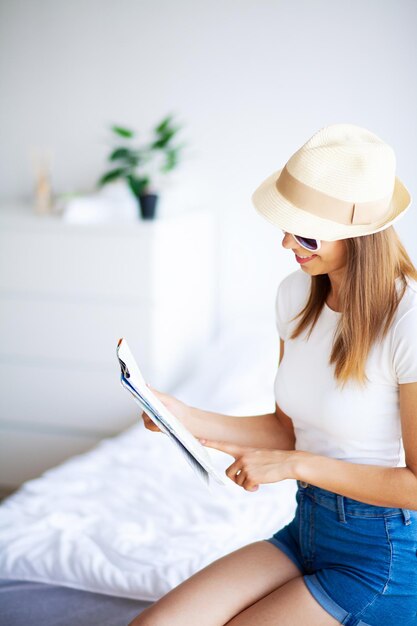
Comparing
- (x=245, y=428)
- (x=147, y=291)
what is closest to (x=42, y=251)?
(x=147, y=291)

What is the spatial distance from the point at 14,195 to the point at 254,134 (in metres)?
1.17

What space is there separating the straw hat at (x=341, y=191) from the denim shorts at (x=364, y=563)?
0.46 meters

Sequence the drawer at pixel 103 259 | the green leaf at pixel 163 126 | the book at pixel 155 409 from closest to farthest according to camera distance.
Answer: the book at pixel 155 409
the drawer at pixel 103 259
the green leaf at pixel 163 126

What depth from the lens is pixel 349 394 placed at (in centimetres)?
130

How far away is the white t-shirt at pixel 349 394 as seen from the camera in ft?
4.09

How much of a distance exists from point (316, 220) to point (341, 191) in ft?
0.20

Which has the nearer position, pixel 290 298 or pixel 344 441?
pixel 344 441

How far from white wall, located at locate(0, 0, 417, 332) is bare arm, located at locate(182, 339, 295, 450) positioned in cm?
156

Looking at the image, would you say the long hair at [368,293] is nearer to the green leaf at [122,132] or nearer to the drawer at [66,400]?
the drawer at [66,400]

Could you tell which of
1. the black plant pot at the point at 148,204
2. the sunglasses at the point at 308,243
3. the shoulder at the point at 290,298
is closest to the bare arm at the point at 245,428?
the shoulder at the point at 290,298

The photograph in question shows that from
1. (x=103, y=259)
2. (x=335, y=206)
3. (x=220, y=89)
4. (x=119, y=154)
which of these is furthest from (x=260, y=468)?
(x=220, y=89)

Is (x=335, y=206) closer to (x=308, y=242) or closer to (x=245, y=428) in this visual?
(x=308, y=242)

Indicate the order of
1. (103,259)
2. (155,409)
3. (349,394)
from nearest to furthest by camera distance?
1. (155,409)
2. (349,394)
3. (103,259)

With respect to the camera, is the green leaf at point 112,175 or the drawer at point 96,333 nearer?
the drawer at point 96,333
